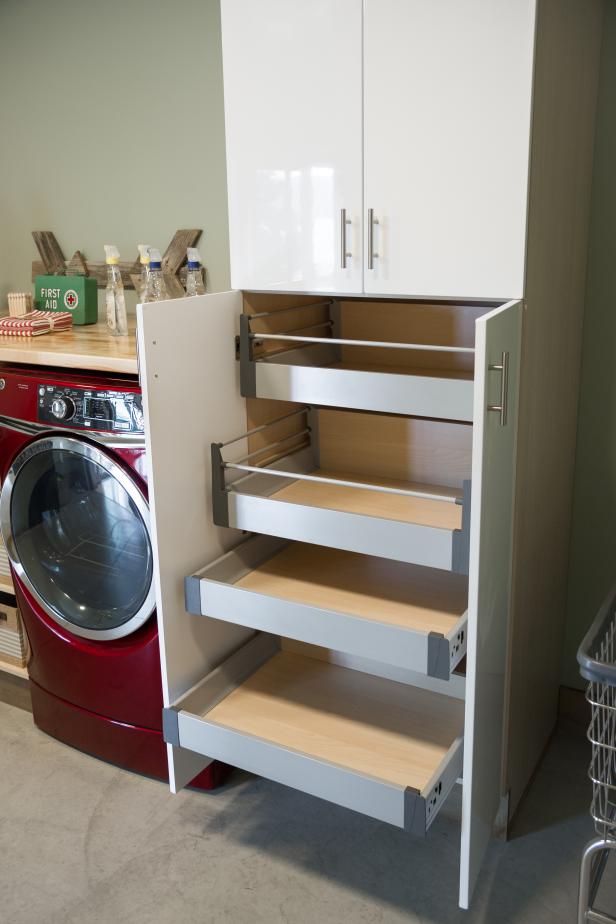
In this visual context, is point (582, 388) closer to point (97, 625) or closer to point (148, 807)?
point (97, 625)

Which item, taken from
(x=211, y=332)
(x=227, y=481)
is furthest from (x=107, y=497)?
(x=211, y=332)

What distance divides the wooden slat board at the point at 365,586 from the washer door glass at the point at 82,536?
12.8 inches

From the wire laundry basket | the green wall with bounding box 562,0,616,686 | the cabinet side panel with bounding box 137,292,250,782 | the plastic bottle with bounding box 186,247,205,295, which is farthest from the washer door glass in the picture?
the green wall with bounding box 562,0,616,686

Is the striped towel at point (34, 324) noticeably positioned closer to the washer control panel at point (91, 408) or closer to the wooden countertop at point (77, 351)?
the wooden countertop at point (77, 351)

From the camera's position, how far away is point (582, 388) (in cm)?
225

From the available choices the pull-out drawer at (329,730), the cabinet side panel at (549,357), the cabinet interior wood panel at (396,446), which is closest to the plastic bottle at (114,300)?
the cabinet interior wood panel at (396,446)

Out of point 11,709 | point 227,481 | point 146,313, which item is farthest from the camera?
point 11,709

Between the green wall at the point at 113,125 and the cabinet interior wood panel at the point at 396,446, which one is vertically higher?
the green wall at the point at 113,125

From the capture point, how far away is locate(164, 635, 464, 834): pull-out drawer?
1.68 metres

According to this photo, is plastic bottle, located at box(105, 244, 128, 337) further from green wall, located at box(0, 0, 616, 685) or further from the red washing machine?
green wall, located at box(0, 0, 616, 685)

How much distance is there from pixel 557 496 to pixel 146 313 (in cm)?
115

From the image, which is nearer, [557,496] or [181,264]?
[557,496]

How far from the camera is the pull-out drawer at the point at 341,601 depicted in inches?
65.9

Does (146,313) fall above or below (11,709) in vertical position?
above
